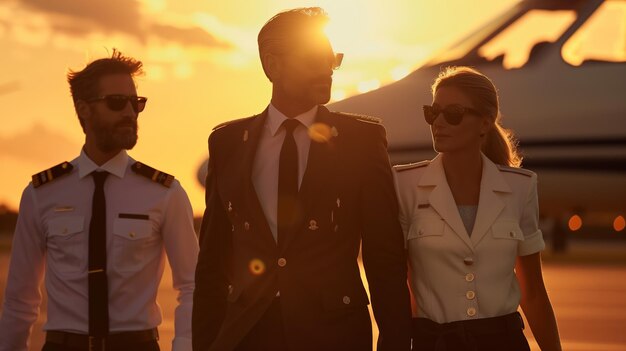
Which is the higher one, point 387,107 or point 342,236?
point 387,107

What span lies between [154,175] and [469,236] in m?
1.26

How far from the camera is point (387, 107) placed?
57.8 feet

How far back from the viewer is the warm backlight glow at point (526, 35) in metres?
19.7

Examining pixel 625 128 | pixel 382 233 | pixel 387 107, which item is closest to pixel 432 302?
pixel 382 233

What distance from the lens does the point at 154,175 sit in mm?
5102

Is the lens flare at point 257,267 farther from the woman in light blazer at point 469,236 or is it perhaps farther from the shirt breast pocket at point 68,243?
the shirt breast pocket at point 68,243

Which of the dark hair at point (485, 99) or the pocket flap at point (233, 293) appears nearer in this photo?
the pocket flap at point (233, 293)

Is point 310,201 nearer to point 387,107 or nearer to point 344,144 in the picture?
point 344,144

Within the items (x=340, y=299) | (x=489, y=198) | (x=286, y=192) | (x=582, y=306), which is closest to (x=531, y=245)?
(x=489, y=198)

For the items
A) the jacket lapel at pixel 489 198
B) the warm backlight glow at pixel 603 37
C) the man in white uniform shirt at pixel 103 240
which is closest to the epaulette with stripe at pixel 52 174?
the man in white uniform shirt at pixel 103 240

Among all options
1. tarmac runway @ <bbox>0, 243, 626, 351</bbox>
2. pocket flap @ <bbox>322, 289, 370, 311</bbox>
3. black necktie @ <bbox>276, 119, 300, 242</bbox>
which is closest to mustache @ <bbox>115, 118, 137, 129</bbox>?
black necktie @ <bbox>276, 119, 300, 242</bbox>

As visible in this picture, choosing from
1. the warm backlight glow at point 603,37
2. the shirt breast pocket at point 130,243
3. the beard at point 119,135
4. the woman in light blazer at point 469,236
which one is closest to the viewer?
the woman in light blazer at point 469,236

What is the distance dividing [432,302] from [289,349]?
23.8 inches

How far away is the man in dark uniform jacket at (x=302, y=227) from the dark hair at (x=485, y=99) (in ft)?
1.53
